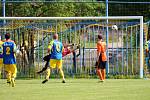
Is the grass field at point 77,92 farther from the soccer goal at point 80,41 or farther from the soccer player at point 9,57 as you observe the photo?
the soccer goal at point 80,41

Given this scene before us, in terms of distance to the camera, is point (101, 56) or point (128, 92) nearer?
point (128, 92)

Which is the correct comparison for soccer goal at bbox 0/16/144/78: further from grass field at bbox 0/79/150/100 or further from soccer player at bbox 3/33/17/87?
grass field at bbox 0/79/150/100

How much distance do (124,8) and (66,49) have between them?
21.2 ft

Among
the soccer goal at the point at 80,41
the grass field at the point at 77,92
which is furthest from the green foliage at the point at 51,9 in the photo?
the grass field at the point at 77,92

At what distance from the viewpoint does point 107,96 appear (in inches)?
566

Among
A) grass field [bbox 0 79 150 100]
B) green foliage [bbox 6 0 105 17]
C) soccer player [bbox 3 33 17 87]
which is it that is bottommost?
grass field [bbox 0 79 150 100]

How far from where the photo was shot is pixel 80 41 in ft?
74.6

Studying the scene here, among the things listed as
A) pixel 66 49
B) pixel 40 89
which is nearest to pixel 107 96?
pixel 40 89

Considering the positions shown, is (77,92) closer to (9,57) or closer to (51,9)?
(9,57)

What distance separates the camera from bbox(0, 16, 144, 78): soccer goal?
73.7 feet

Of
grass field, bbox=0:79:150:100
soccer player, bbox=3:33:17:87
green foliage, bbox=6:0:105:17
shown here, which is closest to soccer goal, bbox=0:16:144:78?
green foliage, bbox=6:0:105:17

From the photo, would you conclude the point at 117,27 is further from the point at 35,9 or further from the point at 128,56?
the point at 35,9

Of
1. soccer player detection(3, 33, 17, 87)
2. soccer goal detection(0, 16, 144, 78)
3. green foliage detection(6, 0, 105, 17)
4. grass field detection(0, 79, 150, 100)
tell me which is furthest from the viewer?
green foliage detection(6, 0, 105, 17)

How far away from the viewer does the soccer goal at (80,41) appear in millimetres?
22453
